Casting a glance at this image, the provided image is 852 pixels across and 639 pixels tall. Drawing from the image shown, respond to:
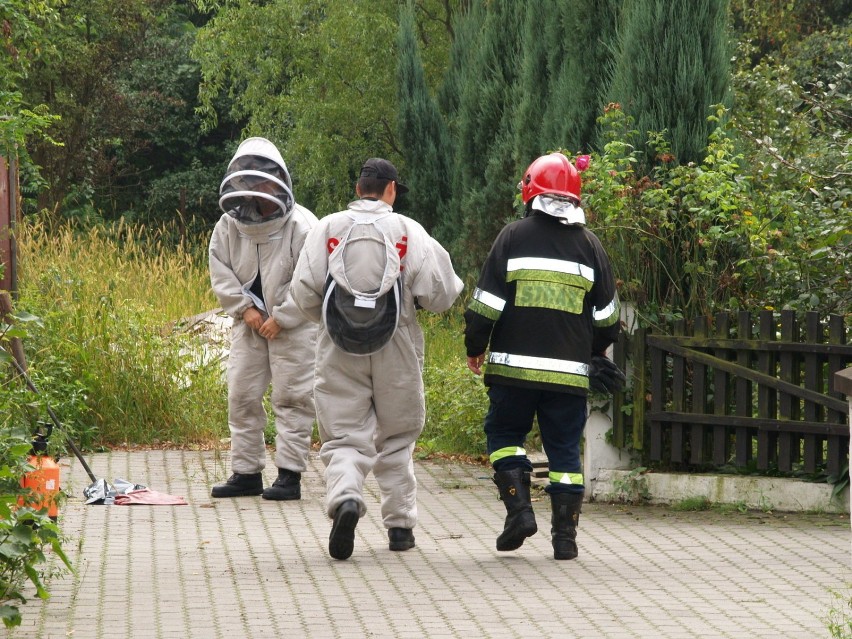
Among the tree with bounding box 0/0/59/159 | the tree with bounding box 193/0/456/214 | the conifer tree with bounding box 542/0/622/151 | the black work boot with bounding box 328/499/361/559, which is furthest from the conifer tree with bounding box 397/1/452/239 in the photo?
the black work boot with bounding box 328/499/361/559

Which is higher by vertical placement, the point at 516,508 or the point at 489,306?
the point at 489,306

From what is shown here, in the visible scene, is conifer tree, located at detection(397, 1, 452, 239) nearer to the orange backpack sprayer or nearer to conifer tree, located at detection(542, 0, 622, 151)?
conifer tree, located at detection(542, 0, 622, 151)

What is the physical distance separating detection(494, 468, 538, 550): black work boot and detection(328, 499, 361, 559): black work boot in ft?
2.55

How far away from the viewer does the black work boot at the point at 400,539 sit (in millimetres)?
7062

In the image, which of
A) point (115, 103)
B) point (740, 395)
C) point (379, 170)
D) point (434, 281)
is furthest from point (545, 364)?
point (115, 103)

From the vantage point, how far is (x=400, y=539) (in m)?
7.06

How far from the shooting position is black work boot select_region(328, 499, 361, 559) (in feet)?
21.5

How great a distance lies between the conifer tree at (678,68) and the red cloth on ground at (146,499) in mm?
4088

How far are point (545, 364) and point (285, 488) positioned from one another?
250 cm

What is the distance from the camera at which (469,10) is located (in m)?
18.5

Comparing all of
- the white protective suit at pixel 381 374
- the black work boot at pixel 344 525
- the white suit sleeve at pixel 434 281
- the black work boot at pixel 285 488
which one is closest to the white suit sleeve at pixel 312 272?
the white protective suit at pixel 381 374

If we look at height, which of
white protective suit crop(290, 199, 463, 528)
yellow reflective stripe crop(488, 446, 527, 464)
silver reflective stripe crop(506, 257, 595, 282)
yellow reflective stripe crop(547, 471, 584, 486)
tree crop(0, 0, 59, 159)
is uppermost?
tree crop(0, 0, 59, 159)

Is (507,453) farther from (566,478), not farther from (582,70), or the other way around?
(582,70)

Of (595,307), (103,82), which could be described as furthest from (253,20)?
(595,307)
